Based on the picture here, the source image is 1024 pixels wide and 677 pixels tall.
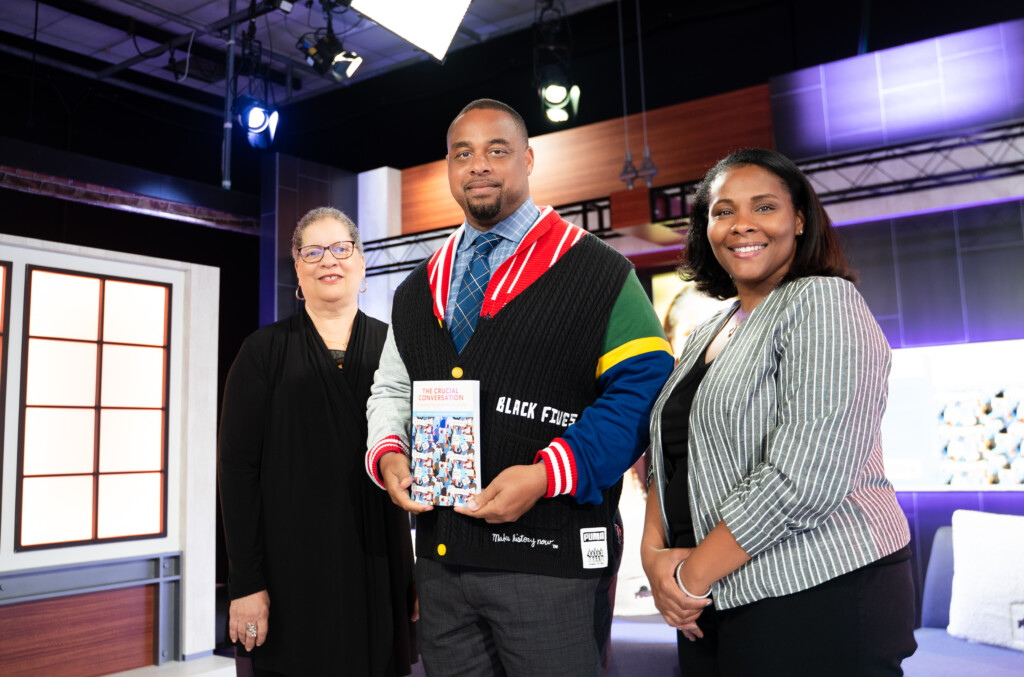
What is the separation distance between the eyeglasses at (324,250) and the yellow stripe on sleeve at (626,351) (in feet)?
2.94

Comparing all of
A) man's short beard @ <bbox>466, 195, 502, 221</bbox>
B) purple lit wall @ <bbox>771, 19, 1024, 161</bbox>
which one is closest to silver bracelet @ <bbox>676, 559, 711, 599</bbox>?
man's short beard @ <bbox>466, 195, 502, 221</bbox>

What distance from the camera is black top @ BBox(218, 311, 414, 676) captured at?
76.5 inches

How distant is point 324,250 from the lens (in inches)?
84.1

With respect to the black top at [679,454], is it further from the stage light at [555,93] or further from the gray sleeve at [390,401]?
the stage light at [555,93]

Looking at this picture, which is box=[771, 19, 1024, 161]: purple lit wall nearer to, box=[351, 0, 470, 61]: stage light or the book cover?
box=[351, 0, 470, 61]: stage light

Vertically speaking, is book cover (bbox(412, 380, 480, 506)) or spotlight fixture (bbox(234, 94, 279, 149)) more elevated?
spotlight fixture (bbox(234, 94, 279, 149))

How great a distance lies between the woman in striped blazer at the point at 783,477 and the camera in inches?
48.8

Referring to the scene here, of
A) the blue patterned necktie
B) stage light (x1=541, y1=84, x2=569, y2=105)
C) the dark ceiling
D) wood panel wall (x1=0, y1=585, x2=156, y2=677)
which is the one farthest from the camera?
stage light (x1=541, y1=84, x2=569, y2=105)

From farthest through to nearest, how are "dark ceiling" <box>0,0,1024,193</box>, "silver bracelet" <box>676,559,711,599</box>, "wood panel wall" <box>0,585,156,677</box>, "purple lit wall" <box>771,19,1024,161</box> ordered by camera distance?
"dark ceiling" <box>0,0,1024,193</box>
"purple lit wall" <box>771,19,1024,161</box>
"wood panel wall" <box>0,585,156,677</box>
"silver bracelet" <box>676,559,711,599</box>

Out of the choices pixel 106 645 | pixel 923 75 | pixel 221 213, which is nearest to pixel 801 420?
pixel 106 645

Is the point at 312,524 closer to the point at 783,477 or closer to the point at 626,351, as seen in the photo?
the point at 626,351

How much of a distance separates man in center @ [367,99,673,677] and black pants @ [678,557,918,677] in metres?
0.30

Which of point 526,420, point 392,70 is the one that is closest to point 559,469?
point 526,420

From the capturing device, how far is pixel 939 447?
19.3 feet
